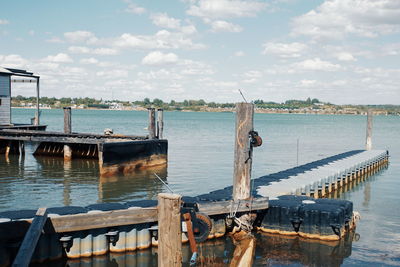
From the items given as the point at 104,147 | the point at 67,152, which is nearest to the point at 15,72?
the point at 67,152

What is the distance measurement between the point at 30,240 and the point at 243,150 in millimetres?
6266

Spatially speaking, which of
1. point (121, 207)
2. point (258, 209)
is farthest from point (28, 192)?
point (258, 209)

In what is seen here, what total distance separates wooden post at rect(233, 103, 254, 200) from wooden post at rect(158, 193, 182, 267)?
560 centimetres

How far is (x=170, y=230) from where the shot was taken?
294 inches

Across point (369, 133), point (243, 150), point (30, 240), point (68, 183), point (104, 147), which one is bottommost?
point (68, 183)

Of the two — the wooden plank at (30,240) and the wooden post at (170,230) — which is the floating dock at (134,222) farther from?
the wooden post at (170,230)

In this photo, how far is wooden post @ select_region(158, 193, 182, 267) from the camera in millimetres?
7430

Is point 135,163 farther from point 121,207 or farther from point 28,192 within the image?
point 121,207

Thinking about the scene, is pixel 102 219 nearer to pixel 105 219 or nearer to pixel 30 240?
pixel 105 219

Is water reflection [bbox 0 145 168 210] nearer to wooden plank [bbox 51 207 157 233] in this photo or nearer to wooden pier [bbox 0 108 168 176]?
wooden pier [bbox 0 108 168 176]

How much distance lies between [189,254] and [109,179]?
13.0 meters

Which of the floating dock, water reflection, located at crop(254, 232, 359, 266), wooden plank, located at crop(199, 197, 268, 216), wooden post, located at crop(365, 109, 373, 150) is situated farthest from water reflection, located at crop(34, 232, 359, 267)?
wooden post, located at crop(365, 109, 373, 150)

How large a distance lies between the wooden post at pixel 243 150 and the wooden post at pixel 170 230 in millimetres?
5605

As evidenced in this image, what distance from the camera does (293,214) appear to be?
45.2 feet
